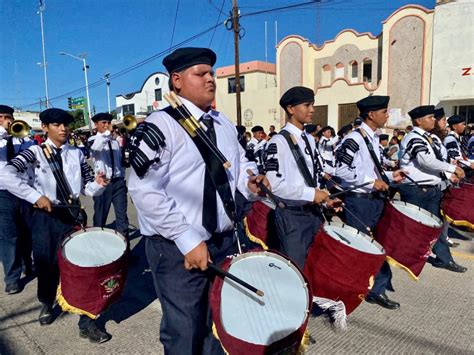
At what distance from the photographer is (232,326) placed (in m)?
1.86

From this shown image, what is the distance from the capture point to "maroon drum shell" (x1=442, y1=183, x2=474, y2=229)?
4.52 metres

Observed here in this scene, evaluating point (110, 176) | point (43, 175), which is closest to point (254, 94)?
point (110, 176)

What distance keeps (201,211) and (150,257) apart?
41 cm

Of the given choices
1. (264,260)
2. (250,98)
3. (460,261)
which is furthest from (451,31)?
(264,260)

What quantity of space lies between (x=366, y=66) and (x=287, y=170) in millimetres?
23098

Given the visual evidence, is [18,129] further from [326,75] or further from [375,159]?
[326,75]

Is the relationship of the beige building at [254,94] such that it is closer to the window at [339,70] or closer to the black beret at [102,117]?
the window at [339,70]

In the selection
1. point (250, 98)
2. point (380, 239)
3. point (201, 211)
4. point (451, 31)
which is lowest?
point (380, 239)

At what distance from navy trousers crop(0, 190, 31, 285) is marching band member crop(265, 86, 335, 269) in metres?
3.20

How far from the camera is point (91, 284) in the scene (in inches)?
115

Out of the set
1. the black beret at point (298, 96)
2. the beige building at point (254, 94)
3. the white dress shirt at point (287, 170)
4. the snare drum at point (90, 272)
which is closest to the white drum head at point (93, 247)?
the snare drum at point (90, 272)

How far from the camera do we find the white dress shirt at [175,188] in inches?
75.1

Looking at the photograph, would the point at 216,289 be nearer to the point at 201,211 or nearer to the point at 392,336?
the point at 201,211

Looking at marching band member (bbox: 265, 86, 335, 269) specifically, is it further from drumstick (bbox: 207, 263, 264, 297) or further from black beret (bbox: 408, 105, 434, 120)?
black beret (bbox: 408, 105, 434, 120)
